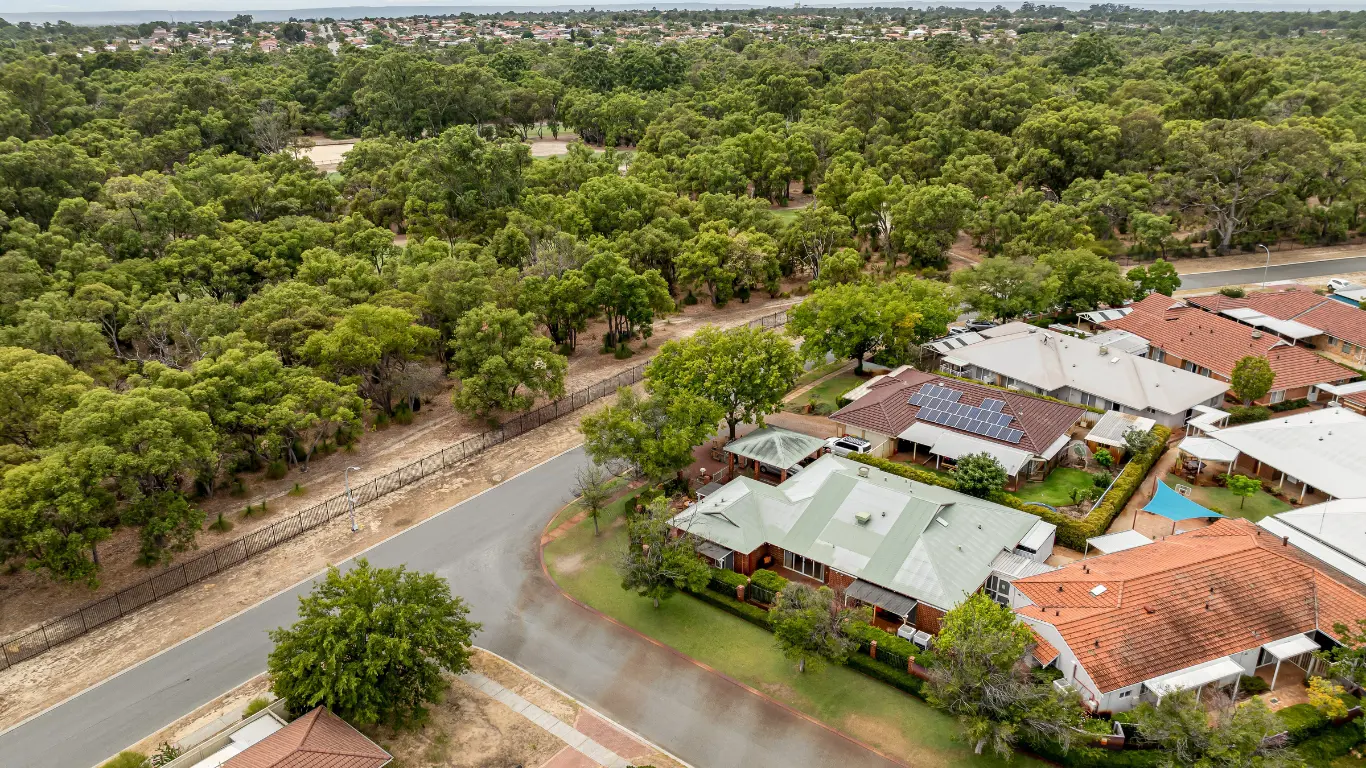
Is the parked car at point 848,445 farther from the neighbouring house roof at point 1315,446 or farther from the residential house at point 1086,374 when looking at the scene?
the neighbouring house roof at point 1315,446

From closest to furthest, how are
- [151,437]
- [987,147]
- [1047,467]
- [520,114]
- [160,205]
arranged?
[151,437], [1047,467], [160,205], [987,147], [520,114]

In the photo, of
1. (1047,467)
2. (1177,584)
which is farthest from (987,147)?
(1177,584)

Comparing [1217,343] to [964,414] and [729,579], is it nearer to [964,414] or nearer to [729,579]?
[964,414]

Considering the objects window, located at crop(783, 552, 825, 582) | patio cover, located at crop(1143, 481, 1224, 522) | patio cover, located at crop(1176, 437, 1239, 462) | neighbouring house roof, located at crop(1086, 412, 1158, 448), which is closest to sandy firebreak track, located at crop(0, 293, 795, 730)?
window, located at crop(783, 552, 825, 582)

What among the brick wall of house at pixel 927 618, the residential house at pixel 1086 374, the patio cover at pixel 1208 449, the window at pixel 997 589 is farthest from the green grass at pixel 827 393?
the brick wall of house at pixel 927 618

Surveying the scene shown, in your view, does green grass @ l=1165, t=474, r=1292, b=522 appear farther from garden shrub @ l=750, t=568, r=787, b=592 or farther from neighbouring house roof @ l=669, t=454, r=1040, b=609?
garden shrub @ l=750, t=568, r=787, b=592

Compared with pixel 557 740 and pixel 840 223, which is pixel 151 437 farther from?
pixel 840 223
